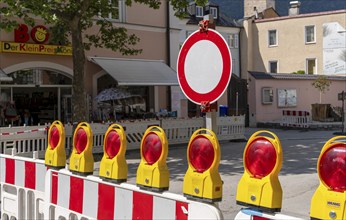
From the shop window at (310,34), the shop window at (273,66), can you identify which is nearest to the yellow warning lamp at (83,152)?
the shop window at (310,34)

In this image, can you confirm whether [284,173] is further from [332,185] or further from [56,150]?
[332,185]

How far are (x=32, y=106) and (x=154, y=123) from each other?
18.3ft

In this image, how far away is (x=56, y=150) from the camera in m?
4.72

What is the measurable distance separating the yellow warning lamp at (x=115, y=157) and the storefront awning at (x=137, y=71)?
13865 millimetres

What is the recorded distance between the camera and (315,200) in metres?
2.63

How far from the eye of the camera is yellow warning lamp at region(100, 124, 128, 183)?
3.97 metres

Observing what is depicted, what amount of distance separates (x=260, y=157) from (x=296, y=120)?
25.9 meters

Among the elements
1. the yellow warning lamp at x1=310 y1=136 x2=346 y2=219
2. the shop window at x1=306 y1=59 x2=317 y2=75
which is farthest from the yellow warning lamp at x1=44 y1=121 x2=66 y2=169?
the shop window at x1=306 y1=59 x2=317 y2=75

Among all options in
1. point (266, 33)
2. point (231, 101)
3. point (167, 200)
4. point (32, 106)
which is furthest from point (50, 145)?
point (266, 33)

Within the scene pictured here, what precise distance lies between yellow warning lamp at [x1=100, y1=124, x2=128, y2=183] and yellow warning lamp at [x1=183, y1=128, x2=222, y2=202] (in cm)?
78

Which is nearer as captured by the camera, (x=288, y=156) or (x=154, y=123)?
(x=288, y=156)

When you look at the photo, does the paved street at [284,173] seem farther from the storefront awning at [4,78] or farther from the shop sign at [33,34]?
the shop sign at [33,34]

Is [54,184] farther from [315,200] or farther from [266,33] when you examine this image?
[266,33]

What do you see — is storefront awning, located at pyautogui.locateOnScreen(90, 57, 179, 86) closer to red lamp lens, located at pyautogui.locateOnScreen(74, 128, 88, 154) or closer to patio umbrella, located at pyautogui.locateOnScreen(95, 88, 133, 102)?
patio umbrella, located at pyautogui.locateOnScreen(95, 88, 133, 102)
